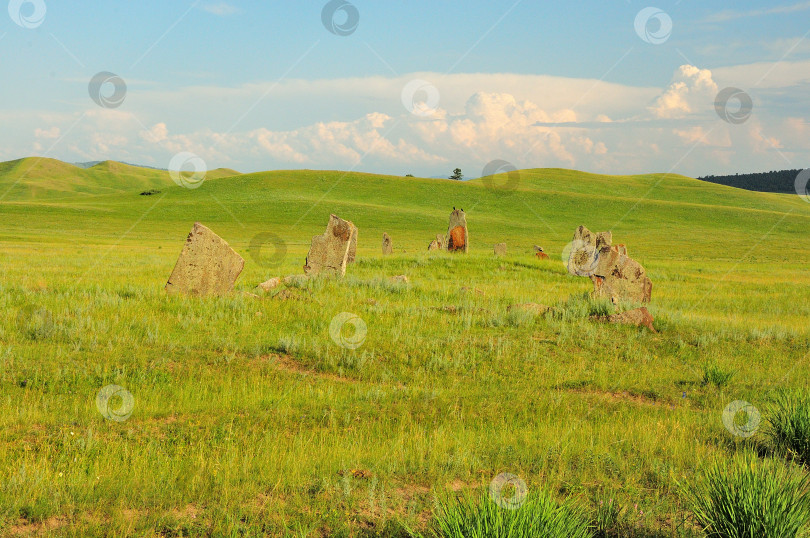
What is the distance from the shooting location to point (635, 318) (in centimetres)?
1300

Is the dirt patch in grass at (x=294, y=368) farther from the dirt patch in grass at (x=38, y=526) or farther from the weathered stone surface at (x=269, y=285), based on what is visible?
the weathered stone surface at (x=269, y=285)

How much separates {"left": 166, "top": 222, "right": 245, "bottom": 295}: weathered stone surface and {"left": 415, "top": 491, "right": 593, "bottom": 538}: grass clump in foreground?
11094mm

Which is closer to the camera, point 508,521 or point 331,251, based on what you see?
point 508,521

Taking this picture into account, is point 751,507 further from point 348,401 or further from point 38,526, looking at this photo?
point 38,526

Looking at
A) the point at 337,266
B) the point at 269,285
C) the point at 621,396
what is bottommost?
the point at 621,396

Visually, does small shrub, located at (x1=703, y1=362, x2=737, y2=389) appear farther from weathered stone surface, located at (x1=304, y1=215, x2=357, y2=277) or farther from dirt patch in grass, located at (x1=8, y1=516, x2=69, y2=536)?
weathered stone surface, located at (x1=304, y1=215, x2=357, y2=277)

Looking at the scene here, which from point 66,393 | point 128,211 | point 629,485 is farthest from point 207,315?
point 128,211

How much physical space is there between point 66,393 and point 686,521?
7.09 meters

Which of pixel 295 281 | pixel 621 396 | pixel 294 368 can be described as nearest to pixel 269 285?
pixel 295 281

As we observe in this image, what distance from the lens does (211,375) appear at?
8.19 metres

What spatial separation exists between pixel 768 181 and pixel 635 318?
678ft

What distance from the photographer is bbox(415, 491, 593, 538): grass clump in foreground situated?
3422 millimetres

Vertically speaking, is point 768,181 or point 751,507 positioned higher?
point 768,181

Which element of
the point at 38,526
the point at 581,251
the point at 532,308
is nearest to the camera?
the point at 38,526
